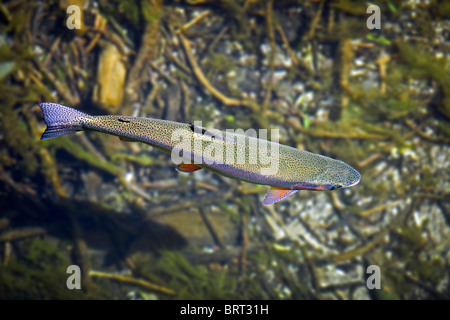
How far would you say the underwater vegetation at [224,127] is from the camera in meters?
5.90

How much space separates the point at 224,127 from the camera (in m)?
6.68

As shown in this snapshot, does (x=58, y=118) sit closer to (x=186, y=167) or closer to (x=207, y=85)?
(x=186, y=167)

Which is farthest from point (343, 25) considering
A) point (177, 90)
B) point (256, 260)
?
point (256, 260)

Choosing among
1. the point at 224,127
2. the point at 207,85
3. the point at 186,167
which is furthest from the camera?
the point at 224,127

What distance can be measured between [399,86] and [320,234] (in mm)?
4110

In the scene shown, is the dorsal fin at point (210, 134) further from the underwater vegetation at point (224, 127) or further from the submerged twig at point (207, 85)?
the submerged twig at point (207, 85)

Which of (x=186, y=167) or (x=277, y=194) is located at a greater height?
(x=186, y=167)

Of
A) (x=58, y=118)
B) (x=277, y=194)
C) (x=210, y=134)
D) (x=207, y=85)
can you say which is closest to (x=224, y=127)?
(x=207, y=85)

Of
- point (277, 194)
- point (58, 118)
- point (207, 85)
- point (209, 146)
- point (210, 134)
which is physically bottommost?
point (277, 194)

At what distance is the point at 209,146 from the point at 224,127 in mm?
4061

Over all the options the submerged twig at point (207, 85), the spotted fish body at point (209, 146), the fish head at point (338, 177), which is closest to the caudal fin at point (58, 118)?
the spotted fish body at point (209, 146)

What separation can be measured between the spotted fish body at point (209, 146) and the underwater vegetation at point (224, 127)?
3.29 m

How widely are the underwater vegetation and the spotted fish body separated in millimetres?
3290

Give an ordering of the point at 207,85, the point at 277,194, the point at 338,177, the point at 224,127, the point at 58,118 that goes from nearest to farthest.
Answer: the point at 58,118
the point at 338,177
the point at 277,194
the point at 207,85
the point at 224,127
